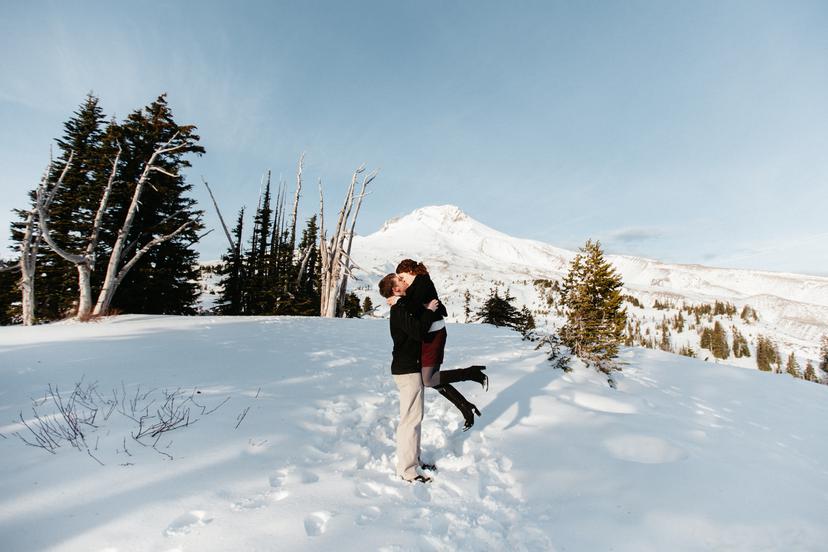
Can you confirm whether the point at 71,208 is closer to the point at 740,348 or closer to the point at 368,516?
the point at 368,516

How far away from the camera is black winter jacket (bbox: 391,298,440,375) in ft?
11.7

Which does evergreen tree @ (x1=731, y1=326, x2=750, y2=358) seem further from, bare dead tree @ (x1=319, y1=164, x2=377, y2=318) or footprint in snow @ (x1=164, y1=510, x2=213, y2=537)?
footprint in snow @ (x1=164, y1=510, x2=213, y2=537)

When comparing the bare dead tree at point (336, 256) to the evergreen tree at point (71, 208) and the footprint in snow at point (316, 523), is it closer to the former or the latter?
the evergreen tree at point (71, 208)

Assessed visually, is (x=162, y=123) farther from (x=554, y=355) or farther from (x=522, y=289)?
(x=522, y=289)

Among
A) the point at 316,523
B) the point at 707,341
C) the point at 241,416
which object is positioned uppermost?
the point at 241,416

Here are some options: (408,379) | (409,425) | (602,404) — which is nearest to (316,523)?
(409,425)

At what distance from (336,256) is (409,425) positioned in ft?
57.5

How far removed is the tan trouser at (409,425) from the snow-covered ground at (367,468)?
197mm

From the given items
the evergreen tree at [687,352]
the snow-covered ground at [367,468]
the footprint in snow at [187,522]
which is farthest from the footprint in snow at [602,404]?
the evergreen tree at [687,352]

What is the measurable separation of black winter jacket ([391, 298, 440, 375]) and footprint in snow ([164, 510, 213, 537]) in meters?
1.89

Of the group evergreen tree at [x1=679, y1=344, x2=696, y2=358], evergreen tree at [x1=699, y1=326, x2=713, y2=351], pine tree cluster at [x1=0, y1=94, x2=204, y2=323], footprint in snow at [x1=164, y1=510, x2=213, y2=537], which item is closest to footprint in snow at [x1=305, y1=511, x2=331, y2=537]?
footprint in snow at [x1=164, y1=510, x2=213, y2=537]

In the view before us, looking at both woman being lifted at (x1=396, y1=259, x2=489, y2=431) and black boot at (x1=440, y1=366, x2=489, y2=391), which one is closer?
woman being lifted at (x1=396, y1=259, x2=489, y2=431)

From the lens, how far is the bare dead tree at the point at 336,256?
20469 mm

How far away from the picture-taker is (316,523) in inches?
104
